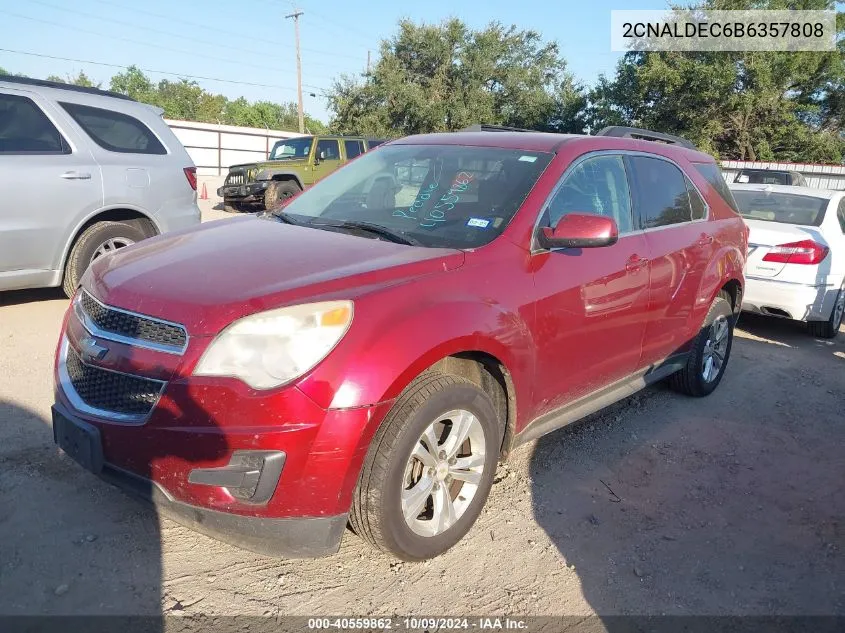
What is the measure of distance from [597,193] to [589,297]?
0.71 metres

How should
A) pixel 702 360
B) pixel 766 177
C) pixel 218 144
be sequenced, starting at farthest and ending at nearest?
pixel 218 144, pixel 766 177, pixel 702 360

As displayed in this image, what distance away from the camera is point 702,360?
4.85 metres

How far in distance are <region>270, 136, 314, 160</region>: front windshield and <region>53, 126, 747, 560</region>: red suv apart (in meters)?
11.9

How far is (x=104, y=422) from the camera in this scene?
7.99 feet

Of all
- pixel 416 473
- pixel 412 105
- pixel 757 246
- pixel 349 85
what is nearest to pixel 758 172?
pixel 757 246

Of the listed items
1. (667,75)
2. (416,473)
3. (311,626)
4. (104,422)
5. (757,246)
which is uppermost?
(667,75)

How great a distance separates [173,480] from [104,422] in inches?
13.6

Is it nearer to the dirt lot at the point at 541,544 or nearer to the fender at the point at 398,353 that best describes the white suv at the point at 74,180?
the dirt lot at the point at 541,544

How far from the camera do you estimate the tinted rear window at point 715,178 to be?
16.0 feet

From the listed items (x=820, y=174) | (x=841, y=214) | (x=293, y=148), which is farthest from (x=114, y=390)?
(x=820, y=174)

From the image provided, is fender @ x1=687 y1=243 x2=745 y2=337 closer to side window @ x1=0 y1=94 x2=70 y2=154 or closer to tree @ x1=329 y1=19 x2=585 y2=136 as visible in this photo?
side window @ x1=0 y1=94 x2=70 y2=154

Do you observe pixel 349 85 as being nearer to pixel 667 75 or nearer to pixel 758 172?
pixel 667 75

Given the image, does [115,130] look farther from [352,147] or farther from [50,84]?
[352,147]

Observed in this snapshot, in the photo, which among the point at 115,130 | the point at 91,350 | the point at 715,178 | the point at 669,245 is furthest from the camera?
the point at 115,130
